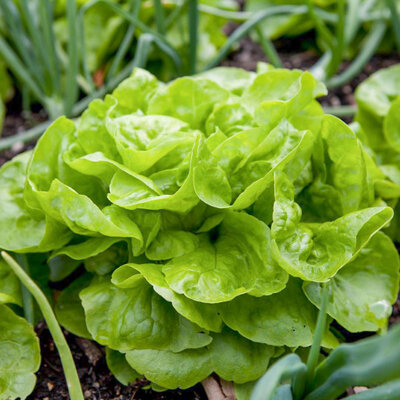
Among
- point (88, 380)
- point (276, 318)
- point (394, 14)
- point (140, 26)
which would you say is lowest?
point (88, 380)

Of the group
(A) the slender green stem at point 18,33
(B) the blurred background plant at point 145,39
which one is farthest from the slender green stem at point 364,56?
(A) the slender green stem at point 18,33

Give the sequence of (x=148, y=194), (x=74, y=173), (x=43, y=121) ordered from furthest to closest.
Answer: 1. (x=43, y=121)
2. (x=74, y=173)
3. (x=148, y=194)

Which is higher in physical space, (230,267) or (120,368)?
(230,267)

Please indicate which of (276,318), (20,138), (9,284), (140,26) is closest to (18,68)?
(20,138)

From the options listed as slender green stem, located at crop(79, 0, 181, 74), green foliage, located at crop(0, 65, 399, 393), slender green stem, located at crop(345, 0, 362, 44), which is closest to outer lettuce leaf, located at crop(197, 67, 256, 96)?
green foliage, located at crop(0, 65, 399, 393)

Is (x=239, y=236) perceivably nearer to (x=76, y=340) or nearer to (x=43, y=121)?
(x=76, y=340)

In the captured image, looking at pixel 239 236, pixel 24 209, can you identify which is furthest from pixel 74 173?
pixel 239 236

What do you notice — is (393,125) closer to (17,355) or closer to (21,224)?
(21,224)

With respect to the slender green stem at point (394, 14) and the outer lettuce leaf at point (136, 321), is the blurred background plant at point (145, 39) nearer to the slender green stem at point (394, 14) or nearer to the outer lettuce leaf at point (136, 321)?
the slender green stem at point (394, 14)
